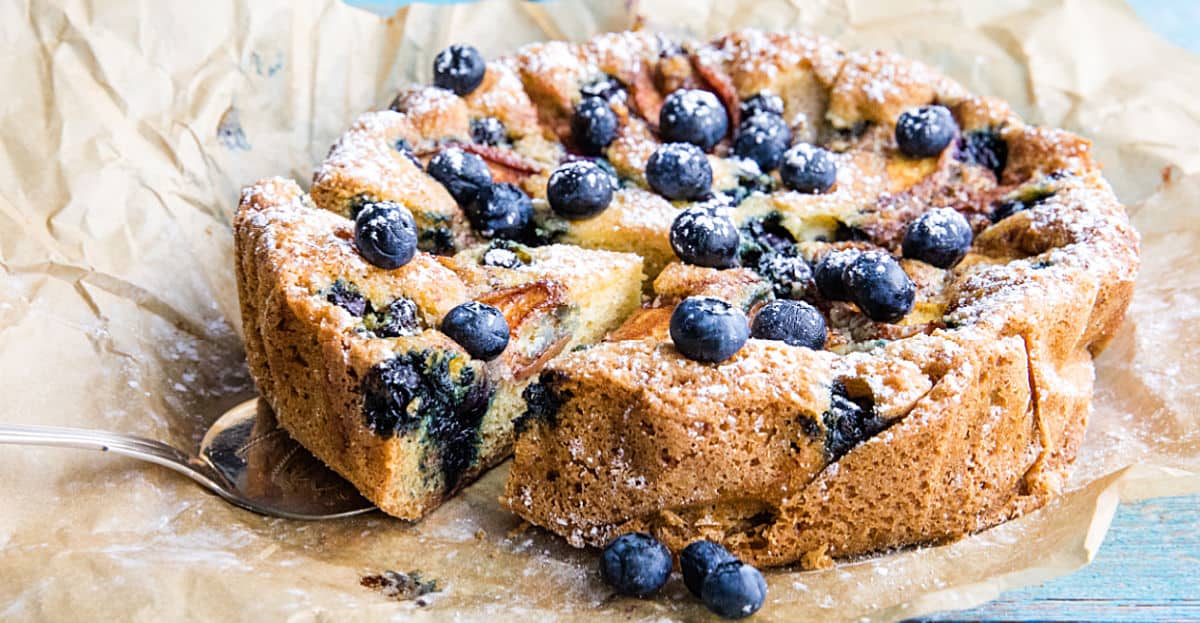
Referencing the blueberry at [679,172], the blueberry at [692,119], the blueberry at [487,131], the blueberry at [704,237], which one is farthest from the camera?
the blueberry at [487,131]

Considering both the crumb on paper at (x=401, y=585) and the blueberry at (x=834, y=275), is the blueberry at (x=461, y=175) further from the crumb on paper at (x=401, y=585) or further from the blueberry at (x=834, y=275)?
the crumb on paper at (x=401, y=585)

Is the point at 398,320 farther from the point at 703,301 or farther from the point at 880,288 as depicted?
the point at 880,288

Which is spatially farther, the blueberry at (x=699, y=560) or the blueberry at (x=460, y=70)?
the blueberry at (x=460, y=70)

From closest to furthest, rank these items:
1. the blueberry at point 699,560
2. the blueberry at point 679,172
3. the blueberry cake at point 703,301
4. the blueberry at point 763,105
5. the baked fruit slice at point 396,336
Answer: the blueberry at point 699,560 < the blueberry cake at point 703,301 < the baked fruit slice at point 396,336 < the blueberry at point 679,172 < the blueberry at point 763,105

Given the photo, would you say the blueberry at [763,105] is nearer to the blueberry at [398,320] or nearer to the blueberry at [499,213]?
the blueberry at [499,213]

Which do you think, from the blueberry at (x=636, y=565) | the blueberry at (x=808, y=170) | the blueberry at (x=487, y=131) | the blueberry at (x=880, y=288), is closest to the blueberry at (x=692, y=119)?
the blueberry at (x=808, y=170)

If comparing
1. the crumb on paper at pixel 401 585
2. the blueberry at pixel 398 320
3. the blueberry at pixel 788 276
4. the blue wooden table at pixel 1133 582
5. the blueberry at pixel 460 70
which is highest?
the blueberry at pixel 460 70

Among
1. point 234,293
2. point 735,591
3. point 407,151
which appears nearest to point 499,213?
point 407,151

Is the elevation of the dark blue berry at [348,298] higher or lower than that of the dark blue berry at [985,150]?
higher

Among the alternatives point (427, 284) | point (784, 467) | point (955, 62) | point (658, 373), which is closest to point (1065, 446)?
point (784, 467)
